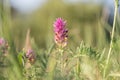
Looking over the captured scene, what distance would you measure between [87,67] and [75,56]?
0.13 m

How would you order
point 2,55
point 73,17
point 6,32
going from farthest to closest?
1. point 73,17
2. point 2,55
3. point 6,32

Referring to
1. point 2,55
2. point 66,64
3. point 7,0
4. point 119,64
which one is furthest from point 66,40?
point 7,0

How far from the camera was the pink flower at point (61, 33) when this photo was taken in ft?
6.77

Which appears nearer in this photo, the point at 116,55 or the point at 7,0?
the point at 7,0

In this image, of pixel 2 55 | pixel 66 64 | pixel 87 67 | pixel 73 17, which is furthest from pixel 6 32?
pixel 73 17

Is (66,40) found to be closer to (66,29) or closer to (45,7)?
(66,29)

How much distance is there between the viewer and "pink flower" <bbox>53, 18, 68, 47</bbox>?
2.06 meters

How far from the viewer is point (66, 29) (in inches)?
81.5

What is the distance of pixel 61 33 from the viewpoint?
2.06 metres

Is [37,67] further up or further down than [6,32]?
further down

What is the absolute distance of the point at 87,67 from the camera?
1686 millimetres

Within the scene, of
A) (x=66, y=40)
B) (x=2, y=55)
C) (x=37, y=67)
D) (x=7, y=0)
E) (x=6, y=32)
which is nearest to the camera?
(x=6, y=32)

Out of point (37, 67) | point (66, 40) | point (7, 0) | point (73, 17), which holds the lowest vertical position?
point (37, 67)

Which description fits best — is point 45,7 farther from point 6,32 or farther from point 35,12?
point 6,32
